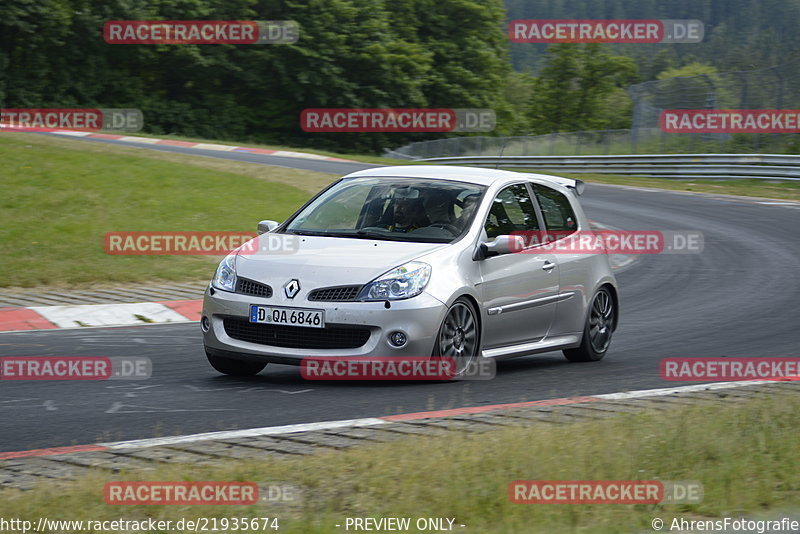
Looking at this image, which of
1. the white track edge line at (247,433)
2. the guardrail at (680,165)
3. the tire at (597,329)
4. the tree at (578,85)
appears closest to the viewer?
the white track edge line at (247,433)

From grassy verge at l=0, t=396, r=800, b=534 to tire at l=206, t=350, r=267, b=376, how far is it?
2.54 m

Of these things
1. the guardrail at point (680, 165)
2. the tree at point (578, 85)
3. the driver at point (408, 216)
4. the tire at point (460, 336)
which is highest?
the tree at point (578, 85)

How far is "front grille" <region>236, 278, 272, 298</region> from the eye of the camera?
297 inches

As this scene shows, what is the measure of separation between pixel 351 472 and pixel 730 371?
4735mm

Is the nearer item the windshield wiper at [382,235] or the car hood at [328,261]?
the car hood at [328,261]

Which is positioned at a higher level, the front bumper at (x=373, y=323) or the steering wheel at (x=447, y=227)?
the steering wheel at (x=447, y=227)

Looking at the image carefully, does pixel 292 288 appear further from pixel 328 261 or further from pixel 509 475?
pixel 509 475

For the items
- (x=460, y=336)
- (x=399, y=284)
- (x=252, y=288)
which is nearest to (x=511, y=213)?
(x=460, y=336)

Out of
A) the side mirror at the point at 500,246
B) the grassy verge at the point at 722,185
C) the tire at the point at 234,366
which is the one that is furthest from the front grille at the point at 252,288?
the grassy verge at the point at 722,185

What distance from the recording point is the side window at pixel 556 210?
933 centimetres

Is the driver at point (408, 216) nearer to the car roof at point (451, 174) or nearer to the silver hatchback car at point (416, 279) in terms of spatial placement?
the silver hatchback car at point (416, 279)

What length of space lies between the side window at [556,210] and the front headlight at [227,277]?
2733mm

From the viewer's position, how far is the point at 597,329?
9.67 meters

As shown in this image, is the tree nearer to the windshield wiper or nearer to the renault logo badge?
the windshield wiper
